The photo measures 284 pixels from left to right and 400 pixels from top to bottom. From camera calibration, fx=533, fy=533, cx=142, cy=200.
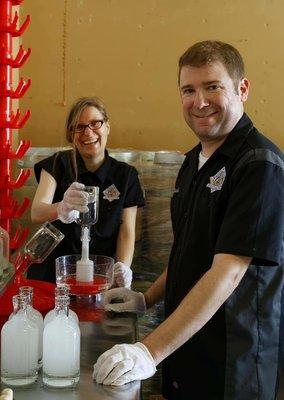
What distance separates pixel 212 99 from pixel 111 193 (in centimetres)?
102

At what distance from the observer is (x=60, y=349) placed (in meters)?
1.07

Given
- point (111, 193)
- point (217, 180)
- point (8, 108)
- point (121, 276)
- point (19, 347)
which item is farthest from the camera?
point (111, 193)

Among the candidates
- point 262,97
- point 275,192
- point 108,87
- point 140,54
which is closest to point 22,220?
point 108,87

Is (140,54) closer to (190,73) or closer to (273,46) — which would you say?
(273,46)

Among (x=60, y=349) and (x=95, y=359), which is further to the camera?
(x=95, y=359)

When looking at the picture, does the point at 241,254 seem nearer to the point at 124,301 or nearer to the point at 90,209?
the point at 124,301

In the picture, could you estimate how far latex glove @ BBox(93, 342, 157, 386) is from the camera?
1.10 metres

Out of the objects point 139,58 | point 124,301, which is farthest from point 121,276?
point 139,58

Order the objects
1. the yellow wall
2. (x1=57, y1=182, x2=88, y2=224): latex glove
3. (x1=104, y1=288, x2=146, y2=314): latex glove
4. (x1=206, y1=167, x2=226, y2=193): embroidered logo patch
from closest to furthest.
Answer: (x1=206, y1=167, x2=226, y2=193): embroidered logo patch < (x1=104, y1=288, x2=146, y2=314): latex glove < (x1=57, y1=182, x2=88, y2=224): latex glove < the yellow wall

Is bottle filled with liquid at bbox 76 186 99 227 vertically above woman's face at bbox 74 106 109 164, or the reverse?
woman's face at bbox 74 106 109 164

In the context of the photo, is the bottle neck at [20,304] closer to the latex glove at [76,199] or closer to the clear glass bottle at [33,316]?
the clear glass bottle at [33,316]

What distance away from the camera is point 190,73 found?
1.55 meters

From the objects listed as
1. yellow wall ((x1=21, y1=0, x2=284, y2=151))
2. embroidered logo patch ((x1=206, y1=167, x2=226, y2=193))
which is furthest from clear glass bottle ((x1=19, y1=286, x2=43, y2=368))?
yellow wall ((x1=21, y1=0, x2=284, y2=151))

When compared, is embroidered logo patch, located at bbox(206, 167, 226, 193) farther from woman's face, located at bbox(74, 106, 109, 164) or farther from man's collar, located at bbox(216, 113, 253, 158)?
woman's face, located at bbox(74, 106, 109, 164)
